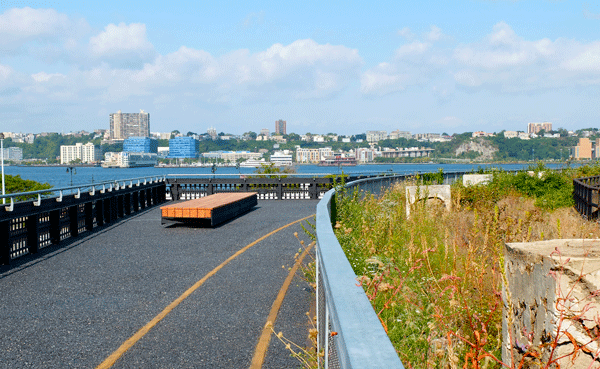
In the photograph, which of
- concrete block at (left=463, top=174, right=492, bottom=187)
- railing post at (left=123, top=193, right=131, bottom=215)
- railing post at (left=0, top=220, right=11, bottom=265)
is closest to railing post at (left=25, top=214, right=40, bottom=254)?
railing post at (left=0, top=220, right=11, bottom=265)

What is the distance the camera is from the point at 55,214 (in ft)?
46.4

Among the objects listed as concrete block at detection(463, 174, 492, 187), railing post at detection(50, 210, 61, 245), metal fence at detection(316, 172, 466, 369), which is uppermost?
metal fence at detection(316, 172, 466, 369)

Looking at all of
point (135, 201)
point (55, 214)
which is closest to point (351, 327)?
point (55, 214)

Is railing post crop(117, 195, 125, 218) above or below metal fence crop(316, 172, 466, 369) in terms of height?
below

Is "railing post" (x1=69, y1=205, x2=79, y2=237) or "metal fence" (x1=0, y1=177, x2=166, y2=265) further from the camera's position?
"railing post" (x1=69, y1=205, x2=79, y2=237)

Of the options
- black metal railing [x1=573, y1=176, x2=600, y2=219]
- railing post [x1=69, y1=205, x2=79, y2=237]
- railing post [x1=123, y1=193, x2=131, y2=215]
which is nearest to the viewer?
railing post [x1=69, y1=205, x2=79, y2=237]

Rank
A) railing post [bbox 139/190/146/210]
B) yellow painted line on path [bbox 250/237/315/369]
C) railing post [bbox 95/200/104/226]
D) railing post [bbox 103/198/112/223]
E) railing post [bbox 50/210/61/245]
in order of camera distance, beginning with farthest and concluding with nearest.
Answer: railing post [bbox 139/190/146/210]
railing post [bbox 103/198/112/223]
railing post [bbox 95/200/104/226]
railing post [bbox 50/210/61/245]
yellow painted line on path [bbox 250/237/315/369]

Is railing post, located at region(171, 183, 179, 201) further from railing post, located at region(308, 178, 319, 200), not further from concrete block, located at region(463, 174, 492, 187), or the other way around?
concrete block, located at region(463, 174, 492, 187)

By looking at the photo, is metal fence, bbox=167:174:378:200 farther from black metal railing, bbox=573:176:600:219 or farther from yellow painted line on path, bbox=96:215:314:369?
yellow painted line on path, bbox=96:215:314:369

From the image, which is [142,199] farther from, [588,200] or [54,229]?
[588,200]

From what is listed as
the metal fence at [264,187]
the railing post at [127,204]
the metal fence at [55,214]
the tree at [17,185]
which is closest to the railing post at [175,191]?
the metal fence at [264,187]

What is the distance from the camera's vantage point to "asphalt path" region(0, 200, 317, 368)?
19.1ft

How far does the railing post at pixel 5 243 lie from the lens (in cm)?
1116

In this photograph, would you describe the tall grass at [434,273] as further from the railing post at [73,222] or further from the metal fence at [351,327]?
the railing post at [73,222]
